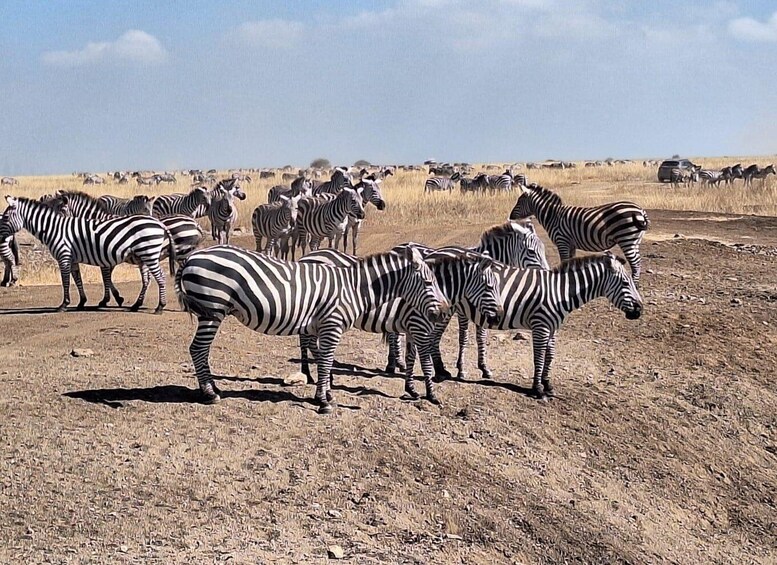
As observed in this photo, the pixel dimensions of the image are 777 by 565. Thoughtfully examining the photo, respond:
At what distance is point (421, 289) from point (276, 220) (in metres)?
10.5

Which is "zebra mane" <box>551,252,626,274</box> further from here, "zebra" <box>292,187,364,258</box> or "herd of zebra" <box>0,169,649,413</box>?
"zebra" <box>292,187,364,258</box>

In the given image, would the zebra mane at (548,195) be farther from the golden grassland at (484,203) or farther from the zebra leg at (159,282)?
the golden grassland at (484,203)


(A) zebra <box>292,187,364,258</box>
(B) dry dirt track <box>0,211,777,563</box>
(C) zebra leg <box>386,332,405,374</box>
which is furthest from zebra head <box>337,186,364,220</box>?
(C) zebra leg <box>386,332,405,374</box>

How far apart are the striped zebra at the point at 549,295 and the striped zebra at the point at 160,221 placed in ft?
19.3

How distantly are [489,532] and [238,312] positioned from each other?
2900mm

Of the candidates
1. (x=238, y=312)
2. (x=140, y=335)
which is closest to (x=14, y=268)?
(x=140, y=335)

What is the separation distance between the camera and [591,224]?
15648 mm

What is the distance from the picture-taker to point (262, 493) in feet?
21.8

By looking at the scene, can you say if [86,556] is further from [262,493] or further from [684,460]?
[684,460]

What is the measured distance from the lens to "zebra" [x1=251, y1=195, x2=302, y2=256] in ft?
61.1

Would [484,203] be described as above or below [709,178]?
below

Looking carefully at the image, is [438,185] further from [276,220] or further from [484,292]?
[484,292]

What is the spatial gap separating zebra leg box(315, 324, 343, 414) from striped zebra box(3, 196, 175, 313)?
17.2 feet

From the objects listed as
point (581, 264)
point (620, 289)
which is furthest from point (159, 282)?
point (620, 289)
